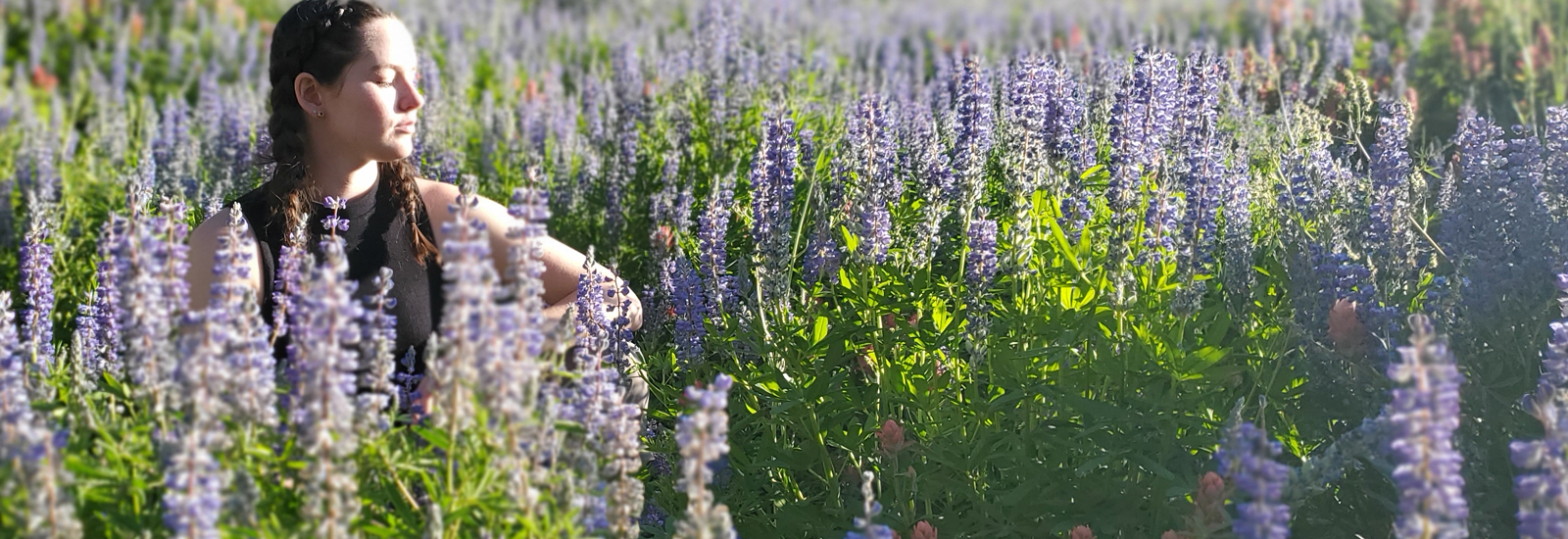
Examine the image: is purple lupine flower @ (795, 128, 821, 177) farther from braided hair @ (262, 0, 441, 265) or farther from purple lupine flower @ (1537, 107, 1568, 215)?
purple lupine flower @ (1537, 107, 1568, 215)

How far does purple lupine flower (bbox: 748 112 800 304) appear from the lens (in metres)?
3.71

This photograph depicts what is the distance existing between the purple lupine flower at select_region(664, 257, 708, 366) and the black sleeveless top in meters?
0.69

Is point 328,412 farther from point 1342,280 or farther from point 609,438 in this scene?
point 1342,280

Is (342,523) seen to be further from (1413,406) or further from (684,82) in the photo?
(684,82)

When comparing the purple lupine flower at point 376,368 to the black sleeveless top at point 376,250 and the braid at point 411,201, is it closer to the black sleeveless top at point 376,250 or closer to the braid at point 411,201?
the black sleeveless top at point 376,250

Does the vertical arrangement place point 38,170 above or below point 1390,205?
above

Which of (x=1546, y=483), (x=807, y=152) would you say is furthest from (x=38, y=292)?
(x=1546, y=483)

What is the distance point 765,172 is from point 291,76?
136 cm

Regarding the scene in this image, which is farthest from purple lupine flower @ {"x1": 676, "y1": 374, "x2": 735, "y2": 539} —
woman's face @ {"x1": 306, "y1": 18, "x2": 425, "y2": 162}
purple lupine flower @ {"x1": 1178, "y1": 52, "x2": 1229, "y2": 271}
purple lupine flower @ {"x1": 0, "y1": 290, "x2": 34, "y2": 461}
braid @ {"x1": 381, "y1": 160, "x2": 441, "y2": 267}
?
braid @ {"x1": 381, "y1": 160, "x2": 441, "y2": 267}

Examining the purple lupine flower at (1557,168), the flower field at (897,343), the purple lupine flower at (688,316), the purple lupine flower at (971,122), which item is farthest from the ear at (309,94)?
the purple lupine flower at (1557,168)

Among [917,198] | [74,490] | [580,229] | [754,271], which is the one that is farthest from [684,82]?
[74,490]

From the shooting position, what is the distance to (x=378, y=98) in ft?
12.9

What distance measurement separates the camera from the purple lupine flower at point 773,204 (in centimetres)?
371

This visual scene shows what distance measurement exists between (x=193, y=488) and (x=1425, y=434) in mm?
1774
